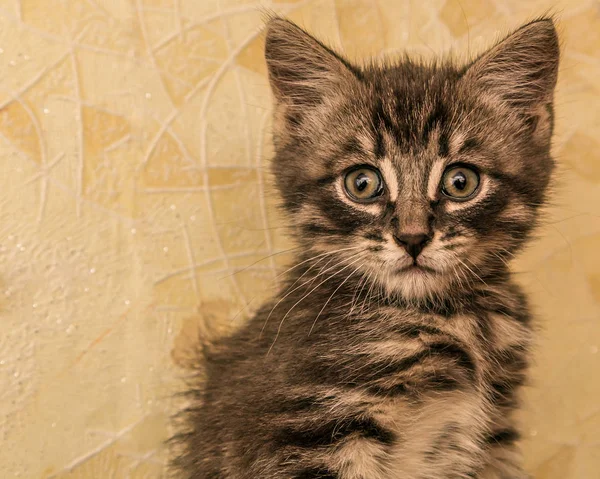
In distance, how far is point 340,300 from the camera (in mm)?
1040

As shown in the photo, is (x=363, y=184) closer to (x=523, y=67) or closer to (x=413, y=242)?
(x=413, y=242)

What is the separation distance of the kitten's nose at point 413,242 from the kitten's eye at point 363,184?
0.10 metres

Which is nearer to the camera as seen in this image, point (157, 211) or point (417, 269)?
point (417, 269)

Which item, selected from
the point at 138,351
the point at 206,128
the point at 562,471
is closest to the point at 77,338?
the point at 138,351

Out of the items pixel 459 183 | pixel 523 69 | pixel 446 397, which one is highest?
pixel 523 69

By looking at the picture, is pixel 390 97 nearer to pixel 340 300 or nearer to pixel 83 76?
pixel 340 300

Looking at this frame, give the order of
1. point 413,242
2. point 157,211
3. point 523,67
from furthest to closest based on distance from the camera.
→ point 157,211
point 523,67
point 413,242

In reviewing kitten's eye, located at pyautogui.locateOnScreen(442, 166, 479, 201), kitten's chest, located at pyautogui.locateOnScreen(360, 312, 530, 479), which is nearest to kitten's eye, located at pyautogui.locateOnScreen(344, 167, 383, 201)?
kitten's eye, located at pyautogui.locateOnScreen(442, 166, 479, 201)

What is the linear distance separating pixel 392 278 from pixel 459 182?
0.18 metres

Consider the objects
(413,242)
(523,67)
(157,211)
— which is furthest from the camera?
(157,211)

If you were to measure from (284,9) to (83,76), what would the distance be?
468 millimetres

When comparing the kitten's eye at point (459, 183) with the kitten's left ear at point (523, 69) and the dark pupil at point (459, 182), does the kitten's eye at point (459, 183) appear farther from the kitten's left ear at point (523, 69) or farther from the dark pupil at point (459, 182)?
the kitten's left ear at point (523, 69)

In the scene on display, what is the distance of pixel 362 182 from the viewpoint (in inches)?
39.6

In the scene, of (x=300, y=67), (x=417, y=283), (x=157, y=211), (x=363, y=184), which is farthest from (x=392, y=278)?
(x=157, y=211)
